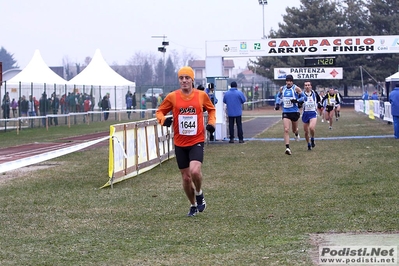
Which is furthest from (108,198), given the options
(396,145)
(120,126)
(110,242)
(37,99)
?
(37,99)

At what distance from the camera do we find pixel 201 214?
413 inches

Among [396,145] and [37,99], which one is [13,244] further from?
[37,99]

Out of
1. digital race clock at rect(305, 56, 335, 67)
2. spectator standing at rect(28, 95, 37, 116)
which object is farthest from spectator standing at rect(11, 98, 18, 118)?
digital race clock at rect(305, 56, 335, 67)

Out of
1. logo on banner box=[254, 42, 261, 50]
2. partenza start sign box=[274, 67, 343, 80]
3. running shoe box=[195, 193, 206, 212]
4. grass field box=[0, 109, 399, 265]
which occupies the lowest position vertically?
grass field box=[0, 109, 399, 265]

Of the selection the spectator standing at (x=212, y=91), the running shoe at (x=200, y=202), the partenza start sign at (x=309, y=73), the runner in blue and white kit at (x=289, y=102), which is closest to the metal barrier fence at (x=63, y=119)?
the partenza start sign at (x=309, y=73)

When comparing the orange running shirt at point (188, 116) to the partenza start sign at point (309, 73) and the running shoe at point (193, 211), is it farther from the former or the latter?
the partenza start sign at point (309, 73)

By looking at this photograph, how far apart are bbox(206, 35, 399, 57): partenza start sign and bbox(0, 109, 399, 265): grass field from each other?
988cm

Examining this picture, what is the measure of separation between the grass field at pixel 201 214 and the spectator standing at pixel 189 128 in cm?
44

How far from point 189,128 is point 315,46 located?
18.0m

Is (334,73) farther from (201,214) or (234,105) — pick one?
(201,214)

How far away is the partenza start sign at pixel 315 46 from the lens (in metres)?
27.3

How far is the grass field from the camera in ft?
25.9

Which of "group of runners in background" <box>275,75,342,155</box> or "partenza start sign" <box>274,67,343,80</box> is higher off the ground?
"partenza start sign" <box>274,67,343,80</box>

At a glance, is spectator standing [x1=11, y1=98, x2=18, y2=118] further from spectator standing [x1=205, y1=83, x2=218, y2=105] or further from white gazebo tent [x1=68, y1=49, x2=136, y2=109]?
spectator standing [x1=205, y1=83, x2=218, y2=105]
